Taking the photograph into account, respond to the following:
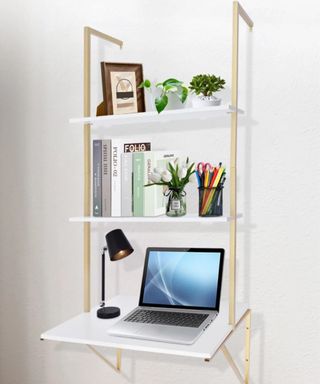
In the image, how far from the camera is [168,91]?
74.5 inches

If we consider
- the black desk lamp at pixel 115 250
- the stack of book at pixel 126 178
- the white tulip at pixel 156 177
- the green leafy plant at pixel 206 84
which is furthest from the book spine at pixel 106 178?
the green leafy plant at pixel 206 84

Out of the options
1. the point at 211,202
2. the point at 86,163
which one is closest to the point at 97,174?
the point at 86,163

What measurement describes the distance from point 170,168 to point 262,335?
2.66 feet

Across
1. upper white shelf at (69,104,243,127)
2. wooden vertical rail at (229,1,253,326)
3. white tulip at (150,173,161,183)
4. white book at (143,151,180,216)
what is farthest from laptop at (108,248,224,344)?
upper white shelf at (69,104,243,127)

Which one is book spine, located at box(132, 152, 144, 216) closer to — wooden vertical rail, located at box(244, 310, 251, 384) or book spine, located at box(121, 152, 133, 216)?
book spine, located at box(121, 152, 133, 216)

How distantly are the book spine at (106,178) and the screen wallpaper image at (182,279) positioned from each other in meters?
0.28

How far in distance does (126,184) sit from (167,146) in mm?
344

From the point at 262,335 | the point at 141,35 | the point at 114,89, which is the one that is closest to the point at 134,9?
the point at 141,35

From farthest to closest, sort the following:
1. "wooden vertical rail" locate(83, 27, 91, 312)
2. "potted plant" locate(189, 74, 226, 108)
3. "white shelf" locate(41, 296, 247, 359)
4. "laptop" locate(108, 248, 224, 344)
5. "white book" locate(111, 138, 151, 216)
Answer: "wooden vertical rail" locate(83, 27, 91, 312) → "white book" locate(111, 138, 151, 216) → "potted plant" locate(189, 74, 226, 108) → "laptop" locate(108, 248, 224, 344) → "white shelf" locate(41, 296, 247, 359)

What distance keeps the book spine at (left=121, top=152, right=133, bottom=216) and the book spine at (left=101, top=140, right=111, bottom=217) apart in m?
0.06

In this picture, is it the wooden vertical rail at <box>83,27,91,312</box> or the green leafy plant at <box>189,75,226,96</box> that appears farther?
the wooden vertical rail at <box>83,27,91,312</box>

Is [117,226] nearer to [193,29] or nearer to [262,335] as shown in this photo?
[262,335]

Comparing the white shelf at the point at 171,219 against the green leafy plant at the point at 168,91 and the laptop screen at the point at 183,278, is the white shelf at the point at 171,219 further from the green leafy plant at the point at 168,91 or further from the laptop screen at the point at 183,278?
the green leafy plant at the point at 168,91

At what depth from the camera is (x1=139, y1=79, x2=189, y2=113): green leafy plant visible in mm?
1827
